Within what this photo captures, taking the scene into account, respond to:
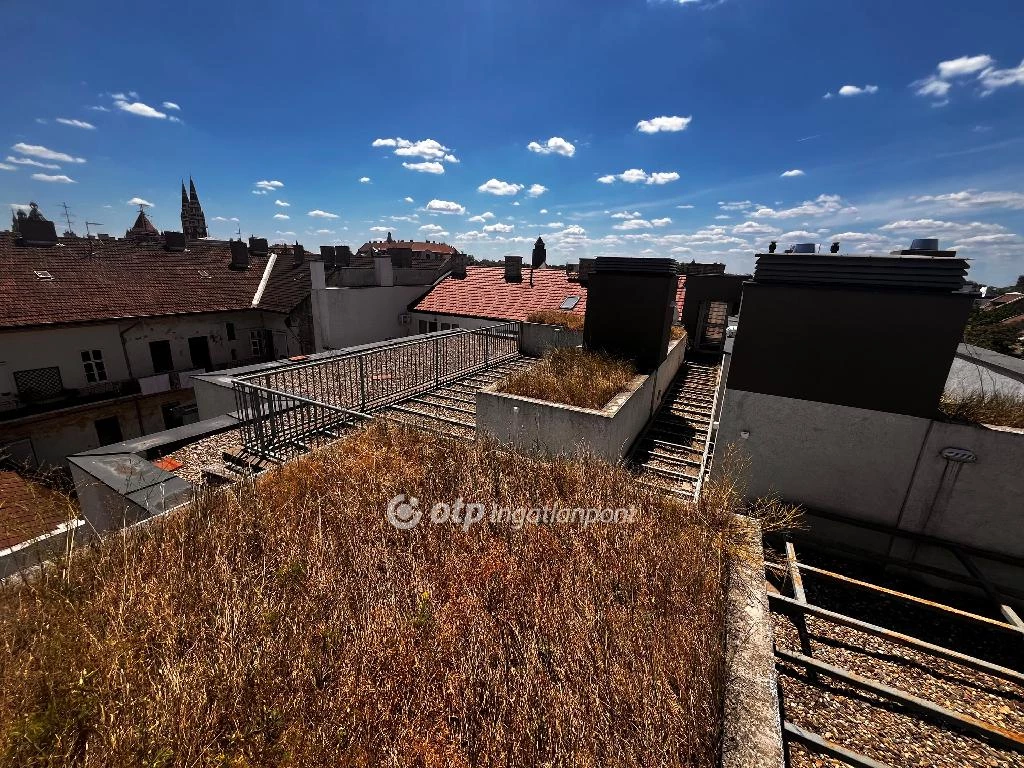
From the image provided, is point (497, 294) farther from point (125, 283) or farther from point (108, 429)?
point (108, 429)

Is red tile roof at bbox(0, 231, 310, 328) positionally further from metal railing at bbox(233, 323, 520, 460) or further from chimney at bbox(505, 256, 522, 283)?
metal railing at bbox(233, 323, 520, 460)

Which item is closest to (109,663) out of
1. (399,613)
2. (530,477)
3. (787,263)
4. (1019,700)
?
(399,613)

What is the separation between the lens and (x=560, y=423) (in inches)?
267

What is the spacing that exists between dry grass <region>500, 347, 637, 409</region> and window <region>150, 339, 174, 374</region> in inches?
1012

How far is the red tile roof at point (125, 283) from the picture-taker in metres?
19.5

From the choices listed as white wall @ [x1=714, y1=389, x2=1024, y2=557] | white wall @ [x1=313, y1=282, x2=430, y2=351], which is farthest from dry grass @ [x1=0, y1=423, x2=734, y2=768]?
white wall @ [x1=313, y1=282, x2=430, y2=351]

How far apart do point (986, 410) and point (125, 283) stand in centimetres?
3463

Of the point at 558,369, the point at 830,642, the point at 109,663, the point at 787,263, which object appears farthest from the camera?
the point at 558,369

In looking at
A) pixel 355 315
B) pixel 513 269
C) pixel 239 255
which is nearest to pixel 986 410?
pixel 513 269

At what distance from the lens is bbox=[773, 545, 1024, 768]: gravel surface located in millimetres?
3033

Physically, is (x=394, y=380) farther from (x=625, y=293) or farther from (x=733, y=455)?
(x=733, y=455)

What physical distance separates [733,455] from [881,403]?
2181 millimetres

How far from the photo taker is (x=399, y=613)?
9.52 feet

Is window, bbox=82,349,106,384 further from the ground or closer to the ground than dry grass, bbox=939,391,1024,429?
closer to the ground
